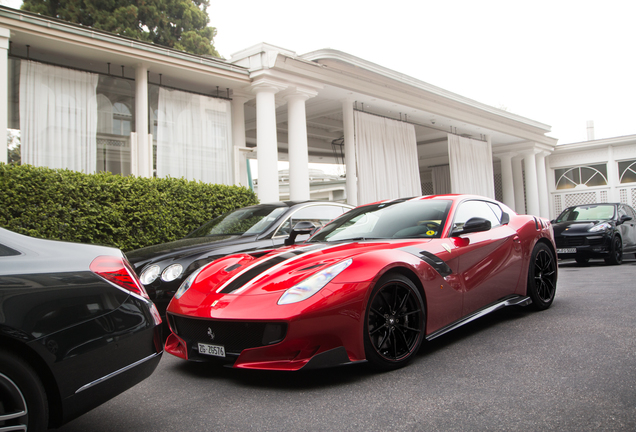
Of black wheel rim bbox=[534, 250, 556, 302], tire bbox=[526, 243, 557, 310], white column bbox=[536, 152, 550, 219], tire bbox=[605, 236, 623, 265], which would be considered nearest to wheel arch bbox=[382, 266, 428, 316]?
tire bbox=[526, 243, 557, 310]

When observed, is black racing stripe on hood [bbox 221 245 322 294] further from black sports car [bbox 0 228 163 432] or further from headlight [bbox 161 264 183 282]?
headlight [bbox 161 264 183 282]

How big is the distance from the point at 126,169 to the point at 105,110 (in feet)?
4.70

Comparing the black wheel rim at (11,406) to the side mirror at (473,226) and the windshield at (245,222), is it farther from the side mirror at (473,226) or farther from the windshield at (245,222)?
the windshield at (245,222)

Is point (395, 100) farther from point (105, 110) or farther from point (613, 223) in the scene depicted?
point (105, 110)

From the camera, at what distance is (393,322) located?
3355 mm

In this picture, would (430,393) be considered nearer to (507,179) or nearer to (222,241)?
(222,241)

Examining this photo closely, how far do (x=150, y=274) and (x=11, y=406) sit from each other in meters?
2.95

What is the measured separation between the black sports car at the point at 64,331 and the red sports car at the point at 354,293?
722 mm

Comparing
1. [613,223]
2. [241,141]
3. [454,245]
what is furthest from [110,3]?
[454,245]

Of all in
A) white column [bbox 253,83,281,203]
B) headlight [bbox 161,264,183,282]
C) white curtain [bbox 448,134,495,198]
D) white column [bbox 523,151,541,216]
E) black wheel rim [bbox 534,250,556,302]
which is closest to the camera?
headlight [bbox 161,264,183,282]

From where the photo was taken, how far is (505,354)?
3570 millimetres

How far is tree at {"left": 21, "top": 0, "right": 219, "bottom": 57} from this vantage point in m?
23.3

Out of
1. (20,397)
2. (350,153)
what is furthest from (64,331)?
(350,153)

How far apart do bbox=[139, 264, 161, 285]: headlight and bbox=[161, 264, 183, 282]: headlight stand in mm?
84
